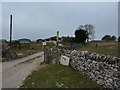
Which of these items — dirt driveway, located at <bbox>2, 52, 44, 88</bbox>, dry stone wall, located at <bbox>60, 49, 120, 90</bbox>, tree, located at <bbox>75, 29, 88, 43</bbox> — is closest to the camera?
dry stone wall, located at <bbox>60, 49, 120, 90</bbox>

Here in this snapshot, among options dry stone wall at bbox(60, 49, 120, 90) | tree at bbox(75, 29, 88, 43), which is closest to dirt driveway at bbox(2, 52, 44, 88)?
dry stone wall at bbox(60, 49, 120, 90)

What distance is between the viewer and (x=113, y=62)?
8.20 metres

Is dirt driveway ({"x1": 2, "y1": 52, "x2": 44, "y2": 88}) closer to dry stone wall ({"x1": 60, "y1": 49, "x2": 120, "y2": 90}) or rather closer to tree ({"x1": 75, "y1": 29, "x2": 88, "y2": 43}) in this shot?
dry stone wall ({"x1": 60, "y1": 49, "x2": 120, "y2": 90})

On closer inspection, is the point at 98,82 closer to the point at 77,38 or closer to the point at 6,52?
the point at 6,52

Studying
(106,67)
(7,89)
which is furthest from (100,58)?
(7,89)

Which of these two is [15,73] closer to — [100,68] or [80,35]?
[100,68]

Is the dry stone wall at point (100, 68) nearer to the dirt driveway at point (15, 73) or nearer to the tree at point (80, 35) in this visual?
→ the dirt driveway at point (15, 73)

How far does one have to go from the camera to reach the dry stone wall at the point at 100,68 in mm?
7968

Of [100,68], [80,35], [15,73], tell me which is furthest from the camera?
[80,35]

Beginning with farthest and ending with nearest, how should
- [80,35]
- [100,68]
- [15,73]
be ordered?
1. [80,35]
2. [15,73]
3. [100,68]

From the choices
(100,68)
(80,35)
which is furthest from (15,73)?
(80,35)

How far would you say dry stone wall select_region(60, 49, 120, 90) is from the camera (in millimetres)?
7968

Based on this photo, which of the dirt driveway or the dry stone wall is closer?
the dry stone wall

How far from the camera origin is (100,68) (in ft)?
29.7
